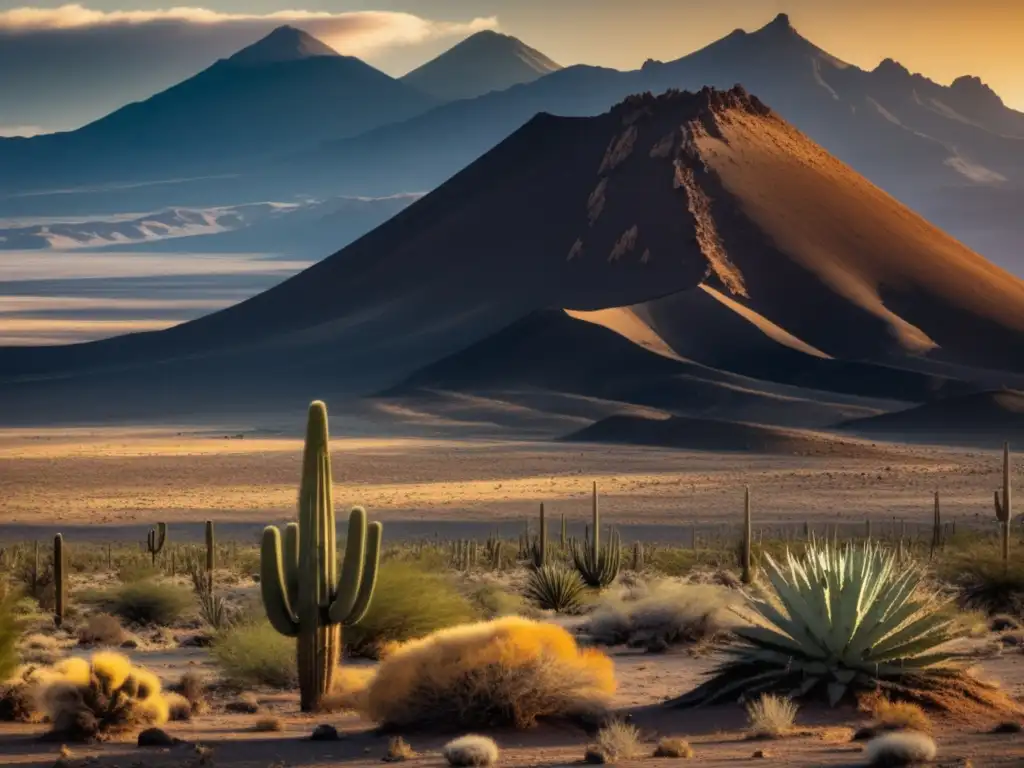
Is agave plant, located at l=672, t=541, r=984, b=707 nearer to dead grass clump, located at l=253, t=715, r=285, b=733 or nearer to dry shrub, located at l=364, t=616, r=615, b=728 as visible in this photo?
dry shrub, located at l=364, t=616, r=615, b=728

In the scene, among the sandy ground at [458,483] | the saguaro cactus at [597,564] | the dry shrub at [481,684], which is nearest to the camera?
the dry shrub at [481,684]

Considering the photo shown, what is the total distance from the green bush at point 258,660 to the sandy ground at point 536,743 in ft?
4.42

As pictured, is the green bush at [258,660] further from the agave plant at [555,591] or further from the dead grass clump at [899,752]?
the dead grass clump at [899,752]

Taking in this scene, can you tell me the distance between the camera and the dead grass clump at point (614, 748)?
12.7m

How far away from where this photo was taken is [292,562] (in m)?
Answer: 15.3

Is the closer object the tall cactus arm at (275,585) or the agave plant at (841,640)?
the agave plant at (841,640)

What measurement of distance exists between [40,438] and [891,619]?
70.3 m

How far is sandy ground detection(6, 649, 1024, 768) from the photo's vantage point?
1270 cm

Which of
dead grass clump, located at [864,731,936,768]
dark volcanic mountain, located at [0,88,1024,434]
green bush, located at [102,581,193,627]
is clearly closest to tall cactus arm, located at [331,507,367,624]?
dead grass clump, located at [864,731,936,768]

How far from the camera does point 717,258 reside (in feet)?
376

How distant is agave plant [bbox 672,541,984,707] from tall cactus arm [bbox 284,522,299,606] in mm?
3096

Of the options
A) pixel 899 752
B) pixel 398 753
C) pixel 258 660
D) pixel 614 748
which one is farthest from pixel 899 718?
pixel 258 660

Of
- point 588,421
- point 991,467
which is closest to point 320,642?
point 991,467

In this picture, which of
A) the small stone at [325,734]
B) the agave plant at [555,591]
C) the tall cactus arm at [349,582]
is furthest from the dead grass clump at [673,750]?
the agave plant at [555,591]
